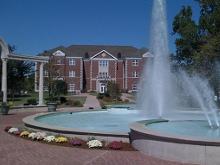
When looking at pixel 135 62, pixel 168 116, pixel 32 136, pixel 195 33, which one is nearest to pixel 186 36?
pixel 195 33

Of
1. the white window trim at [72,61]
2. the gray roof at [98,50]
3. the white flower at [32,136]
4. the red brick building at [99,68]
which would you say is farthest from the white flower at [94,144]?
the white window trim at [72,61]

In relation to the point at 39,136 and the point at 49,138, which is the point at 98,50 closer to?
the point at 39,136

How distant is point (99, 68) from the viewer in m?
91.4

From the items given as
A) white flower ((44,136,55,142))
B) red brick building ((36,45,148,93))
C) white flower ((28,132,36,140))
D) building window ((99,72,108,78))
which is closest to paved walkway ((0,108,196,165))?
white flower ((44,136,55,142))

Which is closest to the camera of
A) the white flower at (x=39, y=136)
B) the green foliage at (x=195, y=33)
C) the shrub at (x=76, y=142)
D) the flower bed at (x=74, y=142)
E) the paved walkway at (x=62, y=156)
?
the paved walkway at (x=62, y=156)

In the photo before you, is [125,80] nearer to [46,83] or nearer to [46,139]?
[46,83]

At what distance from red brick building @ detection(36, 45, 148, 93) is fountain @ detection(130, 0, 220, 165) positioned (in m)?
52.5

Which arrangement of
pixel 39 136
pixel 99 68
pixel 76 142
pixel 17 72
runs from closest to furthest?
pixel 76 142
pixel 39 136
pixel 17 72
pixel 99 68

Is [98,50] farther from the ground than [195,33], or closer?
farther from the ground

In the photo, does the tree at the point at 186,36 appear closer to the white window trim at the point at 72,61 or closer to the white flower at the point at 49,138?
the white flower at the point at 49,138

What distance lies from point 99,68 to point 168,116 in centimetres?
7024

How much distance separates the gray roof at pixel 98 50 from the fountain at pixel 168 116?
53621 millimetres

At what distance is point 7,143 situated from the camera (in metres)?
12.8

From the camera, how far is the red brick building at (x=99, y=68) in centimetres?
9062
